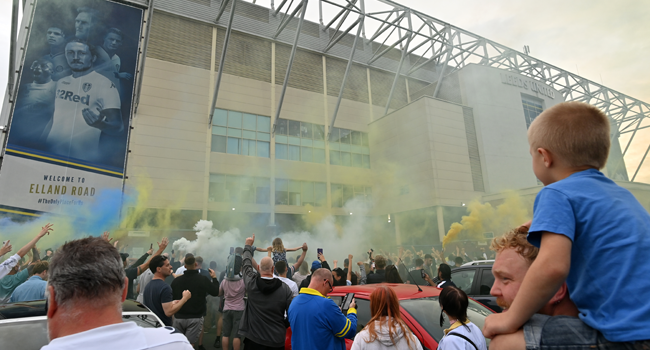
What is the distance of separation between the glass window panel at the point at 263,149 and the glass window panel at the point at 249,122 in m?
1.32

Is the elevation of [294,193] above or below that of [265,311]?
above

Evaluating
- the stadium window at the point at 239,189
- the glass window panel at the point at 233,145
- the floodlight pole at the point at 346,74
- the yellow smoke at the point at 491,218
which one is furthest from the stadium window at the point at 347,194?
the glass window panel at the point at 233,145

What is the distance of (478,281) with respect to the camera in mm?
6191

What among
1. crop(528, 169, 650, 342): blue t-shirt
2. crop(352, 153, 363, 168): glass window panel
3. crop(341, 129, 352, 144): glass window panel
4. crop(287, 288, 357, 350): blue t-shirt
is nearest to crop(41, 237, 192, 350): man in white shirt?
crop(528, 169, 650, 342): blue t-shirt

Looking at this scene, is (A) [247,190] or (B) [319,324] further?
(A) [247,190]

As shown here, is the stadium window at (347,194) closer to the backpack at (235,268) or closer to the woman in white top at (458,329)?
the backpack at (235,268)

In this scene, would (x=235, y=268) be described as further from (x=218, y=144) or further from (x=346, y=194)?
(x=346, y=194)

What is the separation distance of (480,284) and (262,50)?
25.4 metres

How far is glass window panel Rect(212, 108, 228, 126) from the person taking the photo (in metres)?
24.3

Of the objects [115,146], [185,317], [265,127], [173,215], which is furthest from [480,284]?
[265,127]

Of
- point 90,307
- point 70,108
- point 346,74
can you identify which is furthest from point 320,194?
point 90,307

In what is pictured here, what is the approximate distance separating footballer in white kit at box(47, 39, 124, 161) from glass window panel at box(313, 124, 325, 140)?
18602 millimetres

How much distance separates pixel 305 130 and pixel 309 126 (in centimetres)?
56

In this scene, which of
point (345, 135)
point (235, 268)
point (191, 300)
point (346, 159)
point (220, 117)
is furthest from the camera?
point (345, 135)
